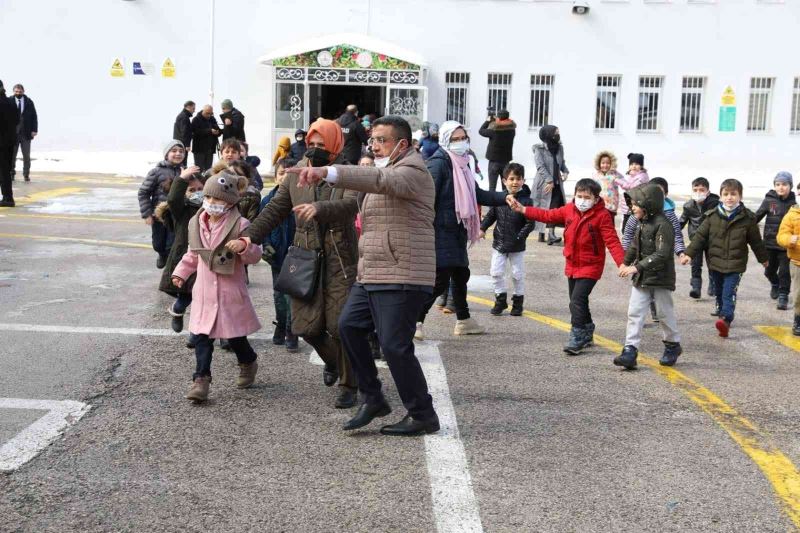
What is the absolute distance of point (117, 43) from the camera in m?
26.6

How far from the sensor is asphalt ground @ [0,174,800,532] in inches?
187

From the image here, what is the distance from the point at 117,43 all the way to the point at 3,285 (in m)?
17.7

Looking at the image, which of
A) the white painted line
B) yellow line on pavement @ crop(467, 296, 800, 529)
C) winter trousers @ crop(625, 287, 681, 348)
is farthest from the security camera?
the white painted line

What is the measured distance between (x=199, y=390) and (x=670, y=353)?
365cm

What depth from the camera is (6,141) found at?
16.7m

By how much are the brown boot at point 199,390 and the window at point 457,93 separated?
21.2 metres

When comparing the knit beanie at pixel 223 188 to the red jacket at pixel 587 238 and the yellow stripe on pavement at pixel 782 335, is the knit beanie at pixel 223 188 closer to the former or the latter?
the red jacket at pixel 587 238

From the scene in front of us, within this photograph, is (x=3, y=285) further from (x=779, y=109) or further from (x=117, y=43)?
(x=779, y=109)

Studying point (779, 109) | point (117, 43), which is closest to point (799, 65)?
point (779, 109)

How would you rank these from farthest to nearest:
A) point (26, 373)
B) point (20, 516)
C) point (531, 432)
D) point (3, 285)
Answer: point (3, 285), point (26, 373), point (531, 432), point (20, 516)

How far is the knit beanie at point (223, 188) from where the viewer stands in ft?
21.4

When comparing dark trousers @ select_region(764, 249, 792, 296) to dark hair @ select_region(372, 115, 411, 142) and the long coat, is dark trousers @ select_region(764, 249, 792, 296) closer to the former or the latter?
the long coat

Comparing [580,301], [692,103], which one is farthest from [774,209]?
[692,103]

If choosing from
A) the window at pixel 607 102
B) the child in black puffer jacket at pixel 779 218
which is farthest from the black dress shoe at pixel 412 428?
the window at pixel 607 102
